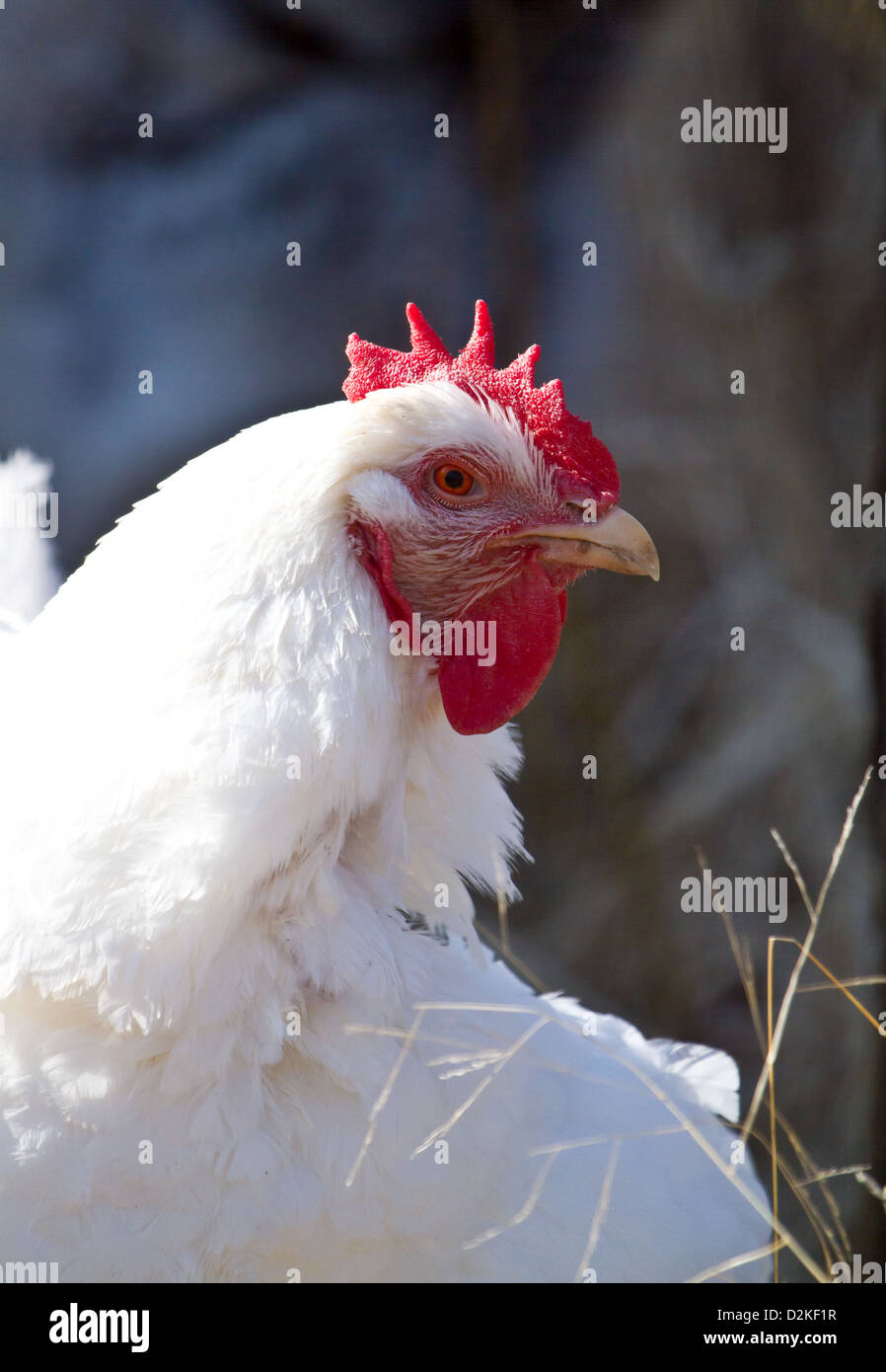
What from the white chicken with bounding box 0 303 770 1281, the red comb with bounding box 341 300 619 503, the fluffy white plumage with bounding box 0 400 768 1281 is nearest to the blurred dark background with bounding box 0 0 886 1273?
the red comb with bounding box 341 300 619 503

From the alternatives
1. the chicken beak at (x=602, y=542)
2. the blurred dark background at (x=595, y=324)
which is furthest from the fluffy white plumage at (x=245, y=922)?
the blurred dark background at (x=595, y=324)

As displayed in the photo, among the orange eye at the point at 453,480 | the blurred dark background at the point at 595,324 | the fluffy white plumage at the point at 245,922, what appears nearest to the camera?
the fluffy white plumage at the point at 245,922

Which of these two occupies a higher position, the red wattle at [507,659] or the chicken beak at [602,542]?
the chicken beak at [602,542]

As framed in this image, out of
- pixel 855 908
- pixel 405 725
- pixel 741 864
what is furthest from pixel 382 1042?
pixel 741 864

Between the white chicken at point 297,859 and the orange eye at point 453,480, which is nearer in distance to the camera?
the white chicken at point 297,859

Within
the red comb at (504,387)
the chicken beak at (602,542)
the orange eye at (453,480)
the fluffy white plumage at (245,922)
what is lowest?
the fluffy white plumage at (245,922)

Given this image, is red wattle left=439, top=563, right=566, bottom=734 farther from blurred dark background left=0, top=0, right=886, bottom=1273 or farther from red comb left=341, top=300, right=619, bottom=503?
blurred dark background left=0, top=0, right=886, bottom=1273

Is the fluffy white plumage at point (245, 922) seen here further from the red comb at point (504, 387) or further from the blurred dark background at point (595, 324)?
the blurred dark background at point (595, 324)

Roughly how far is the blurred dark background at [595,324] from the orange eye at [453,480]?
1.75 meters

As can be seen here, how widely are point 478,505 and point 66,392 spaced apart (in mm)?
2394

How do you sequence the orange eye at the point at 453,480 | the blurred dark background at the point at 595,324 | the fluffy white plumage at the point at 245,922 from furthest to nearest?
1. the blurred dark background at the point at 595,324
2. the orange eye at the point at 453,480
3. the fluffy white plumage at the point at 245,922

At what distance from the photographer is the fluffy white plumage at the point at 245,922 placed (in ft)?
5.21

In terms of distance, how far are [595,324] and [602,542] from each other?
78.8 inches

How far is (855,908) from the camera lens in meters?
3.18
